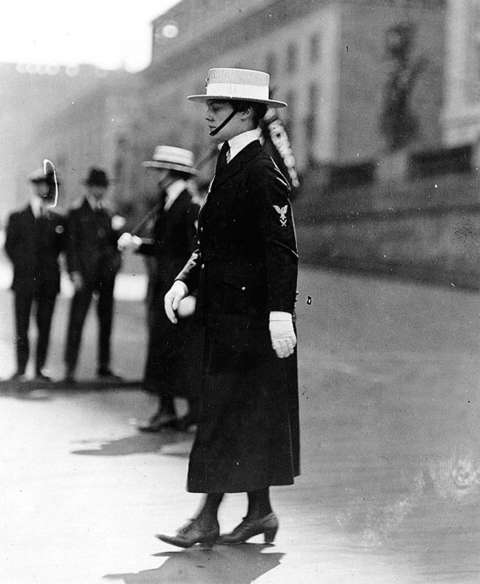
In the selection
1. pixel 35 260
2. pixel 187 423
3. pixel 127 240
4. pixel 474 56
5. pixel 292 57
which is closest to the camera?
pixel 127 240

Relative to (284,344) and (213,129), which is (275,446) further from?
(213,129)

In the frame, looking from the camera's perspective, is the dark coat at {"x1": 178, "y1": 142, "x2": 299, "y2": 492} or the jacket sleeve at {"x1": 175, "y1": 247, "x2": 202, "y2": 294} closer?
the dark coat at {"x1": 178, "y1": 142, "x2": 299, "y2": 492}

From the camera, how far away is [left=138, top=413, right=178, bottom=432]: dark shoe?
7508 mm

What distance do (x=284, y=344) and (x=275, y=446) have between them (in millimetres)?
461

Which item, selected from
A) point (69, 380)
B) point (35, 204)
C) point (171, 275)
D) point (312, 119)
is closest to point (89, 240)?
point (35, 204)

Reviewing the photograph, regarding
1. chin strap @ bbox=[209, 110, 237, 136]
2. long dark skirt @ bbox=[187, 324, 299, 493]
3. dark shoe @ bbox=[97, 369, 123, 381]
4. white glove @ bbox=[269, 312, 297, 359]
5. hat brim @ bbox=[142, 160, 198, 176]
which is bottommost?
dark shoe @ bbox=[97, 369, 123, 381]

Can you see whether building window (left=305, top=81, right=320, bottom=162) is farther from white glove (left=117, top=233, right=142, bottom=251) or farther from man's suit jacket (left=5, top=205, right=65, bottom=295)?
white glove (left=117, top=233, right=142, bottom=251)

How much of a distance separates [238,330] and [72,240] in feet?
15.2

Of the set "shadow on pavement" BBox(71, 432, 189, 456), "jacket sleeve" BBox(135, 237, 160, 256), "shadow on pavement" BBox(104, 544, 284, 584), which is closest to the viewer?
"shadow on pavement" BBox(104, 544, 284, 584)

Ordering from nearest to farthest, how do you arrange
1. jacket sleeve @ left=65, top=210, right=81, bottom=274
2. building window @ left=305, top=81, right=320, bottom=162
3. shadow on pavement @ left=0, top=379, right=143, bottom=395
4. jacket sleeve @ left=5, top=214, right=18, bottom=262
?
jacket sleeve @ left=5, top=214, right=18, bottom=262, shadow on pavement @ left=0, top=379, right=143, bottom=395, jacket sleeve @ left=65, top=210, right=81, bottom=274, building window @ left=305, top=81, right=320, bottom=162

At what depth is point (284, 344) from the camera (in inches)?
174

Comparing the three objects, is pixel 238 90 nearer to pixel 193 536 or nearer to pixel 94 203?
pixel 193 536

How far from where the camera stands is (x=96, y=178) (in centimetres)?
910

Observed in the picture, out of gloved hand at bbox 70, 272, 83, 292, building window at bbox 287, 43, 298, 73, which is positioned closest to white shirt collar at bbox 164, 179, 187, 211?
gloved hand at bbox 70, 272, 83, 292
